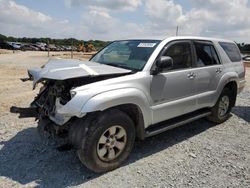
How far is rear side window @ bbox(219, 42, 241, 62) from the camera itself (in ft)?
20.6

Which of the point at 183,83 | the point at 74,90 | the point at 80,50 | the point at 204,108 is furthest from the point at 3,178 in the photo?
the point at 80,50

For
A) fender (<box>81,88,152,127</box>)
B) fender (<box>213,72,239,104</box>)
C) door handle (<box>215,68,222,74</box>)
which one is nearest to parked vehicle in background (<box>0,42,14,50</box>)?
fender (<box>213,72,239,104</box>)

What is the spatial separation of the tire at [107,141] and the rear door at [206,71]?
5.90 ft

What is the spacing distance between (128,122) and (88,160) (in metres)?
0.76

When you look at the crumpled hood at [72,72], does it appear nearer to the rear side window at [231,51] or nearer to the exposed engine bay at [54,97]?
the exposed engine bay at [54,97]

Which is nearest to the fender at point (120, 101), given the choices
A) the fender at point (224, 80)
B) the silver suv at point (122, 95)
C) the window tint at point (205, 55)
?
the silver suv at point (122, 95)

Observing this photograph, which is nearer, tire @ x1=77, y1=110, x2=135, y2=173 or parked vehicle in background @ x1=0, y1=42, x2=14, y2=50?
tire @ x1=77, y1=110, x2=135, y2=173

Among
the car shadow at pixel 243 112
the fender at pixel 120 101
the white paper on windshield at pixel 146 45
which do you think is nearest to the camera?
the fender at pixel 120 101

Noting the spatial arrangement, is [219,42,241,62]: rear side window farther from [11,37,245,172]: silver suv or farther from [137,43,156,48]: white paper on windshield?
[137,43,156,48]: white paper on windshield

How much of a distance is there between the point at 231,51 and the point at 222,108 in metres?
1.26

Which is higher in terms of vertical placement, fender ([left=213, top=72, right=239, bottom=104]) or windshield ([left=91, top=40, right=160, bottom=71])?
windshield ([left=91, top=40, right=160, bottom=71])

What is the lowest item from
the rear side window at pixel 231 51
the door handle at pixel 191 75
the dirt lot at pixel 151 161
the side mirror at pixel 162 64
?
the dirt lot at pixel 151 161

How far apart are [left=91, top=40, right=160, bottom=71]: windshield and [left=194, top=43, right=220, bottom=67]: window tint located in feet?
3.37

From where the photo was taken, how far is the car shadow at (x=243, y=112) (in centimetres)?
700
